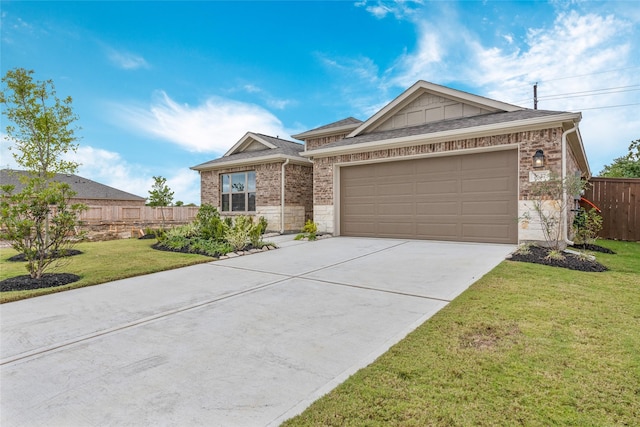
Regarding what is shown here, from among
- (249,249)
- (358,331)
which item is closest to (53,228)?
(249,249)

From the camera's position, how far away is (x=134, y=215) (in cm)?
1661

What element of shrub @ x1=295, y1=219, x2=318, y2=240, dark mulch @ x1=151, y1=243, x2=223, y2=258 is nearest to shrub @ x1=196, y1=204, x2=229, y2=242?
dark mulch @ x1=151, y1=243, x2=223, y2=258

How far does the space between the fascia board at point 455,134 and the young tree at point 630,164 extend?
58.1 ft

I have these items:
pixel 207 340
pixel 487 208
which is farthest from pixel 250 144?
pixel 207 340

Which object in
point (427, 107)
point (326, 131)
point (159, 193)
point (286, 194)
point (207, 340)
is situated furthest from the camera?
point (159, 193)

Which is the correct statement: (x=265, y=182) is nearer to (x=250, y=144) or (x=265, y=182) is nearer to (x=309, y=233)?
(x=250, y=144)

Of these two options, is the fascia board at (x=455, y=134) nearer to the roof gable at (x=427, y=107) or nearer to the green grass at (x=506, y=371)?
the roof gable at (x=427, y=107)

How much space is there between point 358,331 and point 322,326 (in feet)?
1.31

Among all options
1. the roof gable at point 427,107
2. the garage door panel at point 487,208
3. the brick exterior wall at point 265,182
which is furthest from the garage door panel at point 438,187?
the brick exterior wall at point 265,182

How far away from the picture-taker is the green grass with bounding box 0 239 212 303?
5441 mm

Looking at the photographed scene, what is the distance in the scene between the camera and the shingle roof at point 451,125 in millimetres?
8336

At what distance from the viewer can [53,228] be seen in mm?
5863

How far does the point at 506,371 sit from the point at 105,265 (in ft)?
25.5

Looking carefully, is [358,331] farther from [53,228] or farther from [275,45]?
[275,45]
